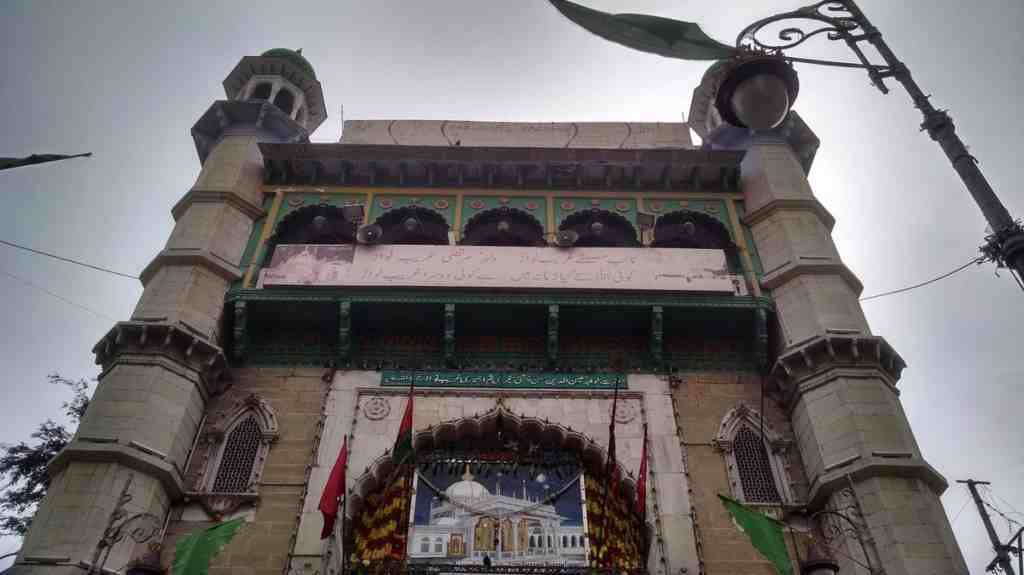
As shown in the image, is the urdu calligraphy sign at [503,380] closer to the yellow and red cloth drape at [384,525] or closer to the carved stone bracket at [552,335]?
the carved stone bracket at [552,335]

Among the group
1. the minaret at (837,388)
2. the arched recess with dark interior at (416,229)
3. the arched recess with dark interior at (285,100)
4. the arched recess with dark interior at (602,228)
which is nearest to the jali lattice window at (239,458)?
the arched recess with dark interior at (416,229)

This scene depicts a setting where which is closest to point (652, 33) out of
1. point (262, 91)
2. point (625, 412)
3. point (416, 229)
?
point (625, 412)

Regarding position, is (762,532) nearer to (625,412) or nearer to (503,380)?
(625,412)

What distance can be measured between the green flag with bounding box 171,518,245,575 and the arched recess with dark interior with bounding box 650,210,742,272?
28.6 ft

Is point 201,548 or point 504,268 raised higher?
point 504,268

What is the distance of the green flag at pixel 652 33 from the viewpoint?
9.17m

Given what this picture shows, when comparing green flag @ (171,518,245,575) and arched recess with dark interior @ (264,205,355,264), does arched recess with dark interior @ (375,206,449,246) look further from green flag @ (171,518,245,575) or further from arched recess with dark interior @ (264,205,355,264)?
green flag @ (171,518,245,575)

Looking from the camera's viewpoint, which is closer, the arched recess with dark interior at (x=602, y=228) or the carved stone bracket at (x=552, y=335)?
the carved stone bracket at (x=552, y=335)

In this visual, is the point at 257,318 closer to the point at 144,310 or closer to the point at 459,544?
the point at 144,310

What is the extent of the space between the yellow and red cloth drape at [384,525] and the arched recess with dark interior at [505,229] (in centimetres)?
516

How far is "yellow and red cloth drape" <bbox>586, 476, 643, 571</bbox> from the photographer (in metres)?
11.1

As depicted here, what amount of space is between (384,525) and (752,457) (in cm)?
532

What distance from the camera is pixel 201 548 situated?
32.2ft

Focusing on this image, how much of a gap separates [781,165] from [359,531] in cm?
1026
